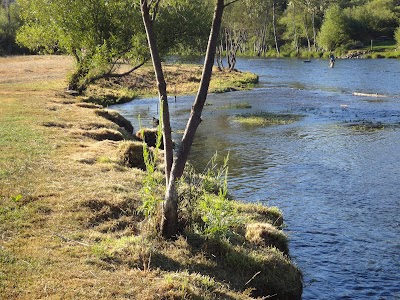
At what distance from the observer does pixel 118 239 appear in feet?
30.2

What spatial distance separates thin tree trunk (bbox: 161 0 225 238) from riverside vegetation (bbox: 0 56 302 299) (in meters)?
0.31

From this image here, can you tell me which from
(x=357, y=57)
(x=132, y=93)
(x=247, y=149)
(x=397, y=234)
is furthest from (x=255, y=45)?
(x=397, y=234)

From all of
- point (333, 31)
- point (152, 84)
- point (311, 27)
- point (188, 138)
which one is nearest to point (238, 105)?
point (152, 84)

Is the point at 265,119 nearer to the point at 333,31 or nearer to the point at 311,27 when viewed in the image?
the point at 333,31

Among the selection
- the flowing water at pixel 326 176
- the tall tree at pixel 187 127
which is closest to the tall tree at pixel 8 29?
the flowing water at pixel 326 176

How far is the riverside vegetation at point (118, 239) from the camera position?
296 inches

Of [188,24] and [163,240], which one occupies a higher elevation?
[188,24]

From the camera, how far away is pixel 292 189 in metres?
17.8

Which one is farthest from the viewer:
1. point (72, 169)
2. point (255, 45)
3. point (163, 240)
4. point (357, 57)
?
point (255, 45)

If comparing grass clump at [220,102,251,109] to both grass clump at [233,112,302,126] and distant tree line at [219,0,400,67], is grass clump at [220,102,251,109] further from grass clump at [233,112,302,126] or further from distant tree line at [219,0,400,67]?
distant tree line at [219,0,400,67]

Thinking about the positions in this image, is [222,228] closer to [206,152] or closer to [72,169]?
[72,169]

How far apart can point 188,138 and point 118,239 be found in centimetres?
228

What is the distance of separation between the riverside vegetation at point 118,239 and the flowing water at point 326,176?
1342 mm

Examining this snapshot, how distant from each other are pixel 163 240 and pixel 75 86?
94.8ft
